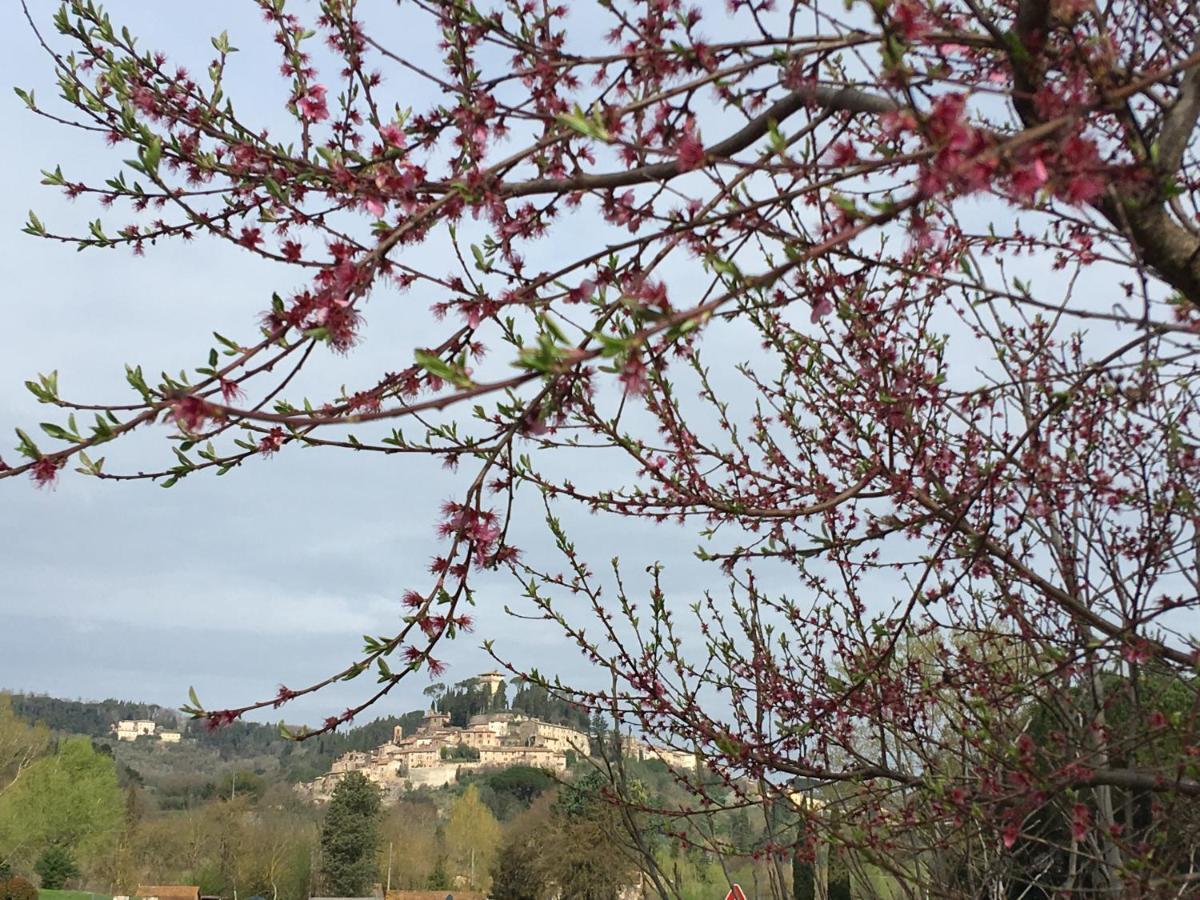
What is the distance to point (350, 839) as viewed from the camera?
133 feet

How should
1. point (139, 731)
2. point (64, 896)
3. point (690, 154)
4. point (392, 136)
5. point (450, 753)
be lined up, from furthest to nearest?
point (139, 731), point (450, 753), point (64, 896), point (392, 136), point (690, 154)

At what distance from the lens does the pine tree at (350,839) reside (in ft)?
132

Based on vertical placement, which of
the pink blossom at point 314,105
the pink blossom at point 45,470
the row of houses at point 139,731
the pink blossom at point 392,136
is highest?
the row of houses at point 139,731

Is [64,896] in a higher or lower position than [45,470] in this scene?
lower

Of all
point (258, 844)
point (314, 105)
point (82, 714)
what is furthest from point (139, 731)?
point (314, 105)

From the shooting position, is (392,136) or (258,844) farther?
(258,844)

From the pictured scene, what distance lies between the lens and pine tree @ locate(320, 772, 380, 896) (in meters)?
40.3

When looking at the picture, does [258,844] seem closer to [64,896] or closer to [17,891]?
[64,896]

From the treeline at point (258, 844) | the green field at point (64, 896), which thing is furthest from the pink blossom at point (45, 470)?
the green field at point (64, 896)

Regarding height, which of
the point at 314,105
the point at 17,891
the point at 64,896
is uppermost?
the point at 314,105

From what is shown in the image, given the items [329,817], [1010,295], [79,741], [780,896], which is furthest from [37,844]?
[1010,295]

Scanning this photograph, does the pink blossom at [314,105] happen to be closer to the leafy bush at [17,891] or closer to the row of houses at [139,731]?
the leafy bush at [17,891]

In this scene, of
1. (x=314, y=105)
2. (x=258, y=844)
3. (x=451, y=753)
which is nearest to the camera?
(x=314, y=105)

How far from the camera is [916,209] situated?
4.73ft
